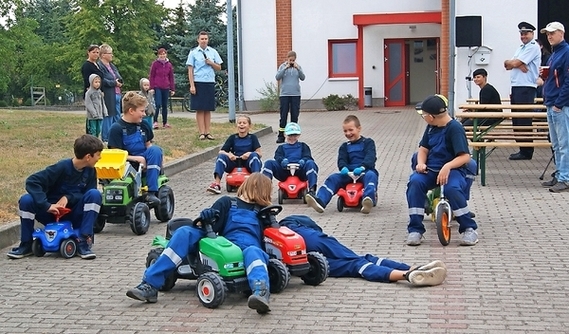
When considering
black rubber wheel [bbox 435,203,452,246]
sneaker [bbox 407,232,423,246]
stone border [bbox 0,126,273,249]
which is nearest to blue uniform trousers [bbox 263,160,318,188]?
sneaker [bbox 407,232,423,246]

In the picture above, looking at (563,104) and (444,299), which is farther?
(563,104)

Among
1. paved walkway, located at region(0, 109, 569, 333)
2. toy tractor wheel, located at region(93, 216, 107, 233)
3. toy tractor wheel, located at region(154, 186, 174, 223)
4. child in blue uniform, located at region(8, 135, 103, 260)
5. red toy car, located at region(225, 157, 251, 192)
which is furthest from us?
red toy car, located at region(225, 157, 251, 192)

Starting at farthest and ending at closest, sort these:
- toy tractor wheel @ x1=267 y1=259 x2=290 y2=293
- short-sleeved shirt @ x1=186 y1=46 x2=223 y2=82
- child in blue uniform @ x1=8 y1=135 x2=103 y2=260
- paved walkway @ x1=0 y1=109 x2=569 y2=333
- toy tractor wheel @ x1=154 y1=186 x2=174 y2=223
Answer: short-sleeved shirt @ x1=186 y1=46 x2=223 y2=82 < toy tractor wheel @ x1=154 y1=186 x2=174 y2=223 < child in blue uniform @ x1=8 y1=135 x2=103 y2=260 < toy tractor wheel @ x1=267 y1=259 x2=290 y2=293 < paved walkway @ x1=0 y1=109 x2=569 y2=333

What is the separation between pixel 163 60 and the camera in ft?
81.4

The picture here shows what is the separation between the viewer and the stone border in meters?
9.82

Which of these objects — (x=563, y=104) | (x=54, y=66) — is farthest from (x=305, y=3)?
(x=54, y=66)

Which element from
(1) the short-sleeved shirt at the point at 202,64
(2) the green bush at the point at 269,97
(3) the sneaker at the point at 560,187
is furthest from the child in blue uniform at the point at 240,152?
(2) the green bush at the point at 269,97

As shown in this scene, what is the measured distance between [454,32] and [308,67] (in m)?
12.7

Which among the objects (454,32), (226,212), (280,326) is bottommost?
(280,326)

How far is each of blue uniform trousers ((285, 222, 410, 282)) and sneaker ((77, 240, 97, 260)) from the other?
2170mm

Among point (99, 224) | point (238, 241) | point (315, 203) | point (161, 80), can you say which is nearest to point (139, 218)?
point (99, 224)

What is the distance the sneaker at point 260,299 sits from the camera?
678 centimetres

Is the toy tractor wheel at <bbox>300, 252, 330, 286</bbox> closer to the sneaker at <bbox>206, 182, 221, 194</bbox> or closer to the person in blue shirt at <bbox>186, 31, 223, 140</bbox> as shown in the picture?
the sneaker at <bbox>206, 182, 221, 194</bbox>

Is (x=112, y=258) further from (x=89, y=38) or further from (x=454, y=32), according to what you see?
(x=89, y=38)
